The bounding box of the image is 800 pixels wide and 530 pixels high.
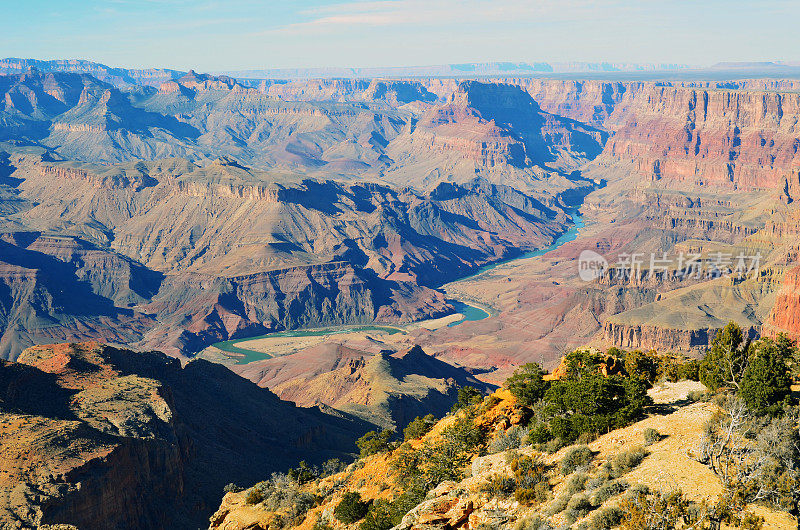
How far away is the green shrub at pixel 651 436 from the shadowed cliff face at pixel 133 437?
49.0m

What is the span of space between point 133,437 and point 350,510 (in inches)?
1503

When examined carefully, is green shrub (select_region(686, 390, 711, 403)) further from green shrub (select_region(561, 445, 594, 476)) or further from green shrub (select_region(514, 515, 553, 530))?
green shrub (select_region(514, 515, 553, 530))

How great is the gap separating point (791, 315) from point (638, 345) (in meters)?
37.3

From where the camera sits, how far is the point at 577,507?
102 ft

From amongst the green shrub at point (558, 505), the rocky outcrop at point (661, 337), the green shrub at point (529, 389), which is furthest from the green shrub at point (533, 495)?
the rocky outcrop at point (661, 337)

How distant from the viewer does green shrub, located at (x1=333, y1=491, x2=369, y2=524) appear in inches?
1741

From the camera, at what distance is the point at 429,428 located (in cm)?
6134

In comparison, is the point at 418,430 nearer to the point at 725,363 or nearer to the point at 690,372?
the point at 690,372

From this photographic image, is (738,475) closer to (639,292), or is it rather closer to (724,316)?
(724,316)

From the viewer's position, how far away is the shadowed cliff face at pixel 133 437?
64.6 m

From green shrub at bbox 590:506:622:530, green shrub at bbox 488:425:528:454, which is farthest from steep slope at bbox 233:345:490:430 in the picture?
green shrub at bbox 590:506:622:530

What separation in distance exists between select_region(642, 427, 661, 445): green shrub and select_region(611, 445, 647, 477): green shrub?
1.79m

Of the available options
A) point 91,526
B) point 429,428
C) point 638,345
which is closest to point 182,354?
point 638,345

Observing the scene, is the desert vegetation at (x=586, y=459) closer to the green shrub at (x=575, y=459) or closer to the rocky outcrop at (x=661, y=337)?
the green shrub at (x=575, y=459)
